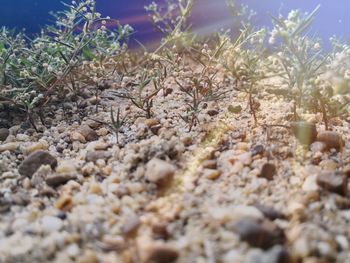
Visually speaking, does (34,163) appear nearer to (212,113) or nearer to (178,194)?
(178,194)

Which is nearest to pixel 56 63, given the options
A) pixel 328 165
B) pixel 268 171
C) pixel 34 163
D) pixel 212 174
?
pixel 34 163

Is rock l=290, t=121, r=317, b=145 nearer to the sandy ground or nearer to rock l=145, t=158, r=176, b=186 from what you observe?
the sandy ground

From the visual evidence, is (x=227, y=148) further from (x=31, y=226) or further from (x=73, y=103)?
(x=73, y=103)

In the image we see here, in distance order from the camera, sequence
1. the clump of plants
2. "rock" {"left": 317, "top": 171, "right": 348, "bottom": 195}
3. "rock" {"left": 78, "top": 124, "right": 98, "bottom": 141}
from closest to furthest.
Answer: "rock" {"left": 317, "top": 171, "right": 348, "bottom": 195} → "rock" {"left": 78, "top": 124, "right": 98, "bottom": 141} → the clump of plants

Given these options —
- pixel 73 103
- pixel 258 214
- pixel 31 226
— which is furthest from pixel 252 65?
pixel 31 226

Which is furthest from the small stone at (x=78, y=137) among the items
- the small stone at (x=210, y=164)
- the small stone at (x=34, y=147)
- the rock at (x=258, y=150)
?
the rock at (x=258, y=150)

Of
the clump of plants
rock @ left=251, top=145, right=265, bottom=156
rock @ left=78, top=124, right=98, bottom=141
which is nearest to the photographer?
rock @ left=251, top=145, right=265, bottom=156

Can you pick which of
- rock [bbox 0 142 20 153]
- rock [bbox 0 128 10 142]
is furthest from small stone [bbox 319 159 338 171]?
rock [bbox 0 128 10 142]
